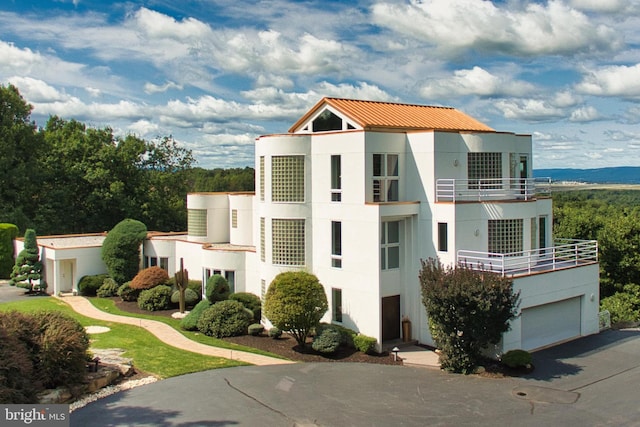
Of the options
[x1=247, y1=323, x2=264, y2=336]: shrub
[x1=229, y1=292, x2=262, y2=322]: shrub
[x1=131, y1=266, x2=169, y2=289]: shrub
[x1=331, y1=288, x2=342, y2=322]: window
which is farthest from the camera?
[x1=131, y1=266, x2=169, y2=289]: shrub

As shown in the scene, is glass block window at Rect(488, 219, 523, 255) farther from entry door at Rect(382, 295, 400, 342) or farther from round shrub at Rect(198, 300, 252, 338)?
round shrub at Rect(198, 300, 252, 338)

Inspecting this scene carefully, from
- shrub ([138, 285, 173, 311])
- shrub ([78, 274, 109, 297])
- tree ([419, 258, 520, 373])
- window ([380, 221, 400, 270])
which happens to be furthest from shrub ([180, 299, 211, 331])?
tree ([419, 258, 520, 373])

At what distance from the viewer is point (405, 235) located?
2498cm

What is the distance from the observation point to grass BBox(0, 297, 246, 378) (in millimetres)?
20558

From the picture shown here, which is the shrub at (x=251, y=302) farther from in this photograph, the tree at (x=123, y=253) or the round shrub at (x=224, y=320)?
the tree at (x=123, y=253)

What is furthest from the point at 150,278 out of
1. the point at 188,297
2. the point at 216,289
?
the point at 216,289

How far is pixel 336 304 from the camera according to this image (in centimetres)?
2534

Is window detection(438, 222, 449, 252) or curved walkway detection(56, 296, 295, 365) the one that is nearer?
curved walkway detection(56, 296, 295, 365)

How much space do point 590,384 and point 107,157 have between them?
42.3m

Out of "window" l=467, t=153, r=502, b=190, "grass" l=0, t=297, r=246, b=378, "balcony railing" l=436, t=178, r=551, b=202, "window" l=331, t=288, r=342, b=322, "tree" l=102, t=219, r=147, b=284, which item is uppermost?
"window" l=467, t=153, r=502, b=190

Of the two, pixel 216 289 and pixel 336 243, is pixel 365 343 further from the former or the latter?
pixel 216 289

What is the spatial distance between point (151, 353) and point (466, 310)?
12.2m

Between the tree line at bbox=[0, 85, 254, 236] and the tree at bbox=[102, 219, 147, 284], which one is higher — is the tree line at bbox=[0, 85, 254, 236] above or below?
above

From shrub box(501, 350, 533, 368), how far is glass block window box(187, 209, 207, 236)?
66.1 ft
